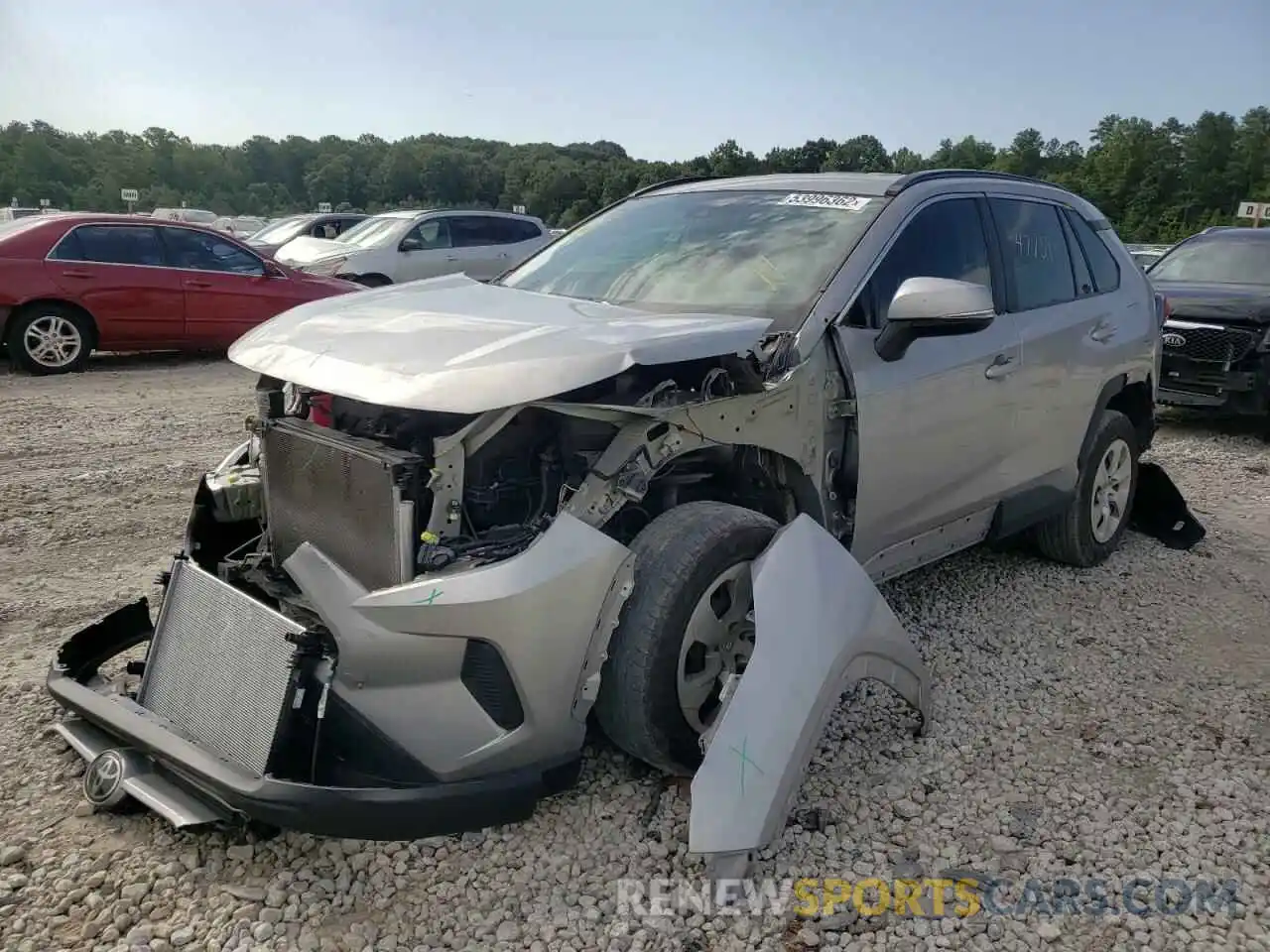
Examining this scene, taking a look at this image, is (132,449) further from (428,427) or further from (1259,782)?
(1259,782)

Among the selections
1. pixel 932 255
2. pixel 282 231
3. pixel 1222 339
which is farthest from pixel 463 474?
pixel 282 231

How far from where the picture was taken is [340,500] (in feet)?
9.02

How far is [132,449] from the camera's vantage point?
6820mm

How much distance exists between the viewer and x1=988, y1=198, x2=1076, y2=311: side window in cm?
426

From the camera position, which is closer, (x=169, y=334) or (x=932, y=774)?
(x=932, y=774)

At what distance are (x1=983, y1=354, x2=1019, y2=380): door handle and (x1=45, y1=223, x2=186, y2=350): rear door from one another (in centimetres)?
872

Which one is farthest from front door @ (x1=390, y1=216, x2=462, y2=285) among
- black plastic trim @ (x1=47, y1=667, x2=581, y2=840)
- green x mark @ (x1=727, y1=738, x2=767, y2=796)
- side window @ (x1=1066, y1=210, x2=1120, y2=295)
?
green x mark @ (x1=727, y1=738, x2=767, y2=796)

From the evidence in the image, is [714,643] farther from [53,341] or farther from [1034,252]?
[53,341]

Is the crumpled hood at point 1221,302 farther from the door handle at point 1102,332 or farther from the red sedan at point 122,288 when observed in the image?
the red sedan at point 122,288

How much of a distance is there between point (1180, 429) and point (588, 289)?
7.56 metres

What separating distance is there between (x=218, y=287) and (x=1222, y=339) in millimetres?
9530

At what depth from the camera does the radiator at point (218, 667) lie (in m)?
2.49

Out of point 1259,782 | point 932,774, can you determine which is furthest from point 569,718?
point 1259,782

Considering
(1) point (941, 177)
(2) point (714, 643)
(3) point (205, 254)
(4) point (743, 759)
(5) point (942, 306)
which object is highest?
(1) point (941, 177)
